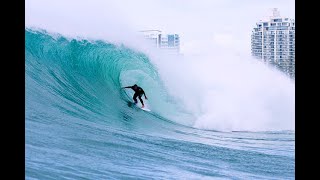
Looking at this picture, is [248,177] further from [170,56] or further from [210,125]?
[170,56]

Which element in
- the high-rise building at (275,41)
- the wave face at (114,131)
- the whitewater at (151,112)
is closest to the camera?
the wave face at (114,131)

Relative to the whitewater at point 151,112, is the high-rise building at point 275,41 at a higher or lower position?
higher

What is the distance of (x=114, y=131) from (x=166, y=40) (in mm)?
966

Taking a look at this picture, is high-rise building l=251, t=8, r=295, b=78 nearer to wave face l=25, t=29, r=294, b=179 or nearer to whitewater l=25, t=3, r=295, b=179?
whitewater l=25, t=3, r=295, b=179

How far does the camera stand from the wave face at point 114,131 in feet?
12.0

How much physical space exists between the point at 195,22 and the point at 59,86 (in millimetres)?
1495

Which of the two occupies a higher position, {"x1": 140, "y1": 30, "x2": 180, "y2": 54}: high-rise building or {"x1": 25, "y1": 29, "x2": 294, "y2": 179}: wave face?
{"x1": 140, "y1": 30, "x2": 180, "y2": 54}: high-rise building

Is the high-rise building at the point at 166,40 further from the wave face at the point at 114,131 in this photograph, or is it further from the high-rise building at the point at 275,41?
the high-rise building at the point at 275,41

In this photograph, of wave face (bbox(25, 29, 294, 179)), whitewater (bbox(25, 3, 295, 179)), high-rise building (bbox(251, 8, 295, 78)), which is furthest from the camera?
high-rise building (bbox(251, 8, 295, 78))

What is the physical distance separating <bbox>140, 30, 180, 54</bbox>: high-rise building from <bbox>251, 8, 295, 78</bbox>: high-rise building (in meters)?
0.70

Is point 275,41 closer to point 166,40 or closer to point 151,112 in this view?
point 166,40

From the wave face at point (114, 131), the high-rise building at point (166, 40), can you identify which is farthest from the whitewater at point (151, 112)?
the high-rise building at point (166, 40)

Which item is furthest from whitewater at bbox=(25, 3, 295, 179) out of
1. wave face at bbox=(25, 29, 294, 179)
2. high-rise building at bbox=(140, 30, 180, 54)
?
high-rise building at bbox=(140, 30, 180, 54)

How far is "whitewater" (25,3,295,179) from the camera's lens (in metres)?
3.82
